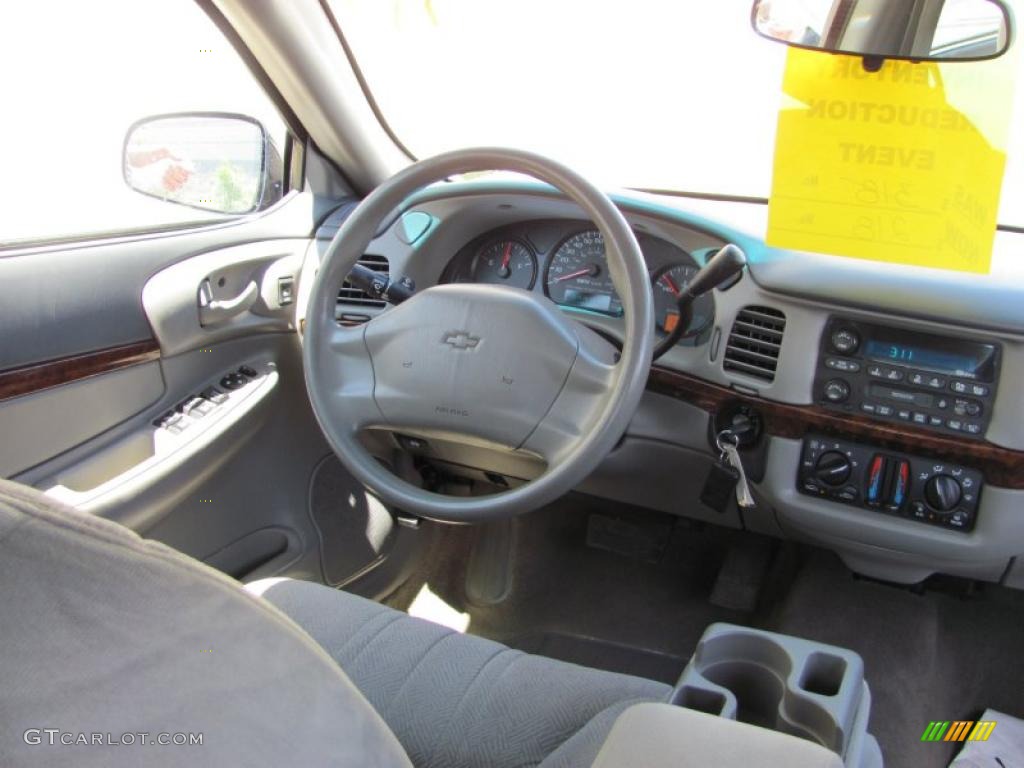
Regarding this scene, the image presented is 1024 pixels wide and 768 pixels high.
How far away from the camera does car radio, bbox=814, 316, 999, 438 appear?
1.51 meters

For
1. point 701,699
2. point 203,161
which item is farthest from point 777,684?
point 203,161

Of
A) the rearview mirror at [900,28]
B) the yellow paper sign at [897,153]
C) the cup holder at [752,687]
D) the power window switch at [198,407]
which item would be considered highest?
the rearview mirror at [900,28]

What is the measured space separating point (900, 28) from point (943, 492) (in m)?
0.88

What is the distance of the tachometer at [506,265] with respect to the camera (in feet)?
6.49

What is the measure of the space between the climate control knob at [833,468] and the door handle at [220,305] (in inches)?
47.1

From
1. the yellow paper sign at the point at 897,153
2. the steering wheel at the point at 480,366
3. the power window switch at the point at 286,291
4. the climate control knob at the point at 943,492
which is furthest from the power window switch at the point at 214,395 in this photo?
the climate control knob at the point at 943,492

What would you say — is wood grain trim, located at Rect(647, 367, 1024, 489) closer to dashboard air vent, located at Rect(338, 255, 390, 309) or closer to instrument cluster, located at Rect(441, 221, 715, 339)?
instrument cluster, located at Rect(441, 221, 715, 339)

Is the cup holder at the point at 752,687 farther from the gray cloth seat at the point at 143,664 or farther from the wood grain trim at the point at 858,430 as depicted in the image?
the gray cloth seat at the point at 143,664

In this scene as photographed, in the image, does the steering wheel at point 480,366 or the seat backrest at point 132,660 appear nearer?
the seat backrest at point 132,660

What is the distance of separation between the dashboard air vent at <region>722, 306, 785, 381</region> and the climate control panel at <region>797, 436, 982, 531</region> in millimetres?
162

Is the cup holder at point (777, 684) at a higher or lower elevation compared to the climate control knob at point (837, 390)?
lower

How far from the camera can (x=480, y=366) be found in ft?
4.95

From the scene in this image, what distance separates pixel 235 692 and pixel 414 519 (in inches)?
59.4

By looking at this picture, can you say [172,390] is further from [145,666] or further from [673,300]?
[145,666]
